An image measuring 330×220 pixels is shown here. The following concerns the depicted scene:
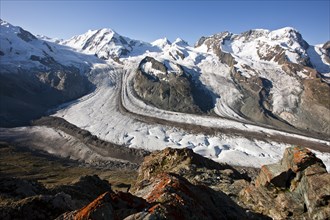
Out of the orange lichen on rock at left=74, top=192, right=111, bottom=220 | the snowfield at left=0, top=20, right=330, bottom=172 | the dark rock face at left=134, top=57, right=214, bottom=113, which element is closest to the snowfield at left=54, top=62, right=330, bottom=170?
the snowfield at left=0, top=20, right=330, bottom=172

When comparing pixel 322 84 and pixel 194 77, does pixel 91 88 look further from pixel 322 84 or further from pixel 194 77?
pixel 322 84

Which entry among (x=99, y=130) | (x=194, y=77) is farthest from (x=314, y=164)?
(x=194, y=77)

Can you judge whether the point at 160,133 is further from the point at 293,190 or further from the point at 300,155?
the point at 293,190

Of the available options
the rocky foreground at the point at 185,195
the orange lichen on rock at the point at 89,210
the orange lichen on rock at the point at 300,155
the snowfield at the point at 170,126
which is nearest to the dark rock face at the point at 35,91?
the snowfield at the point at 170,126

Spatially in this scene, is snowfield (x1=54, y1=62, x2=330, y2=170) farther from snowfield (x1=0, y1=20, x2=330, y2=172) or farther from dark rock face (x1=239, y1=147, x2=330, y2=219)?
dark rock face (x1=239, y1=147, x2=330, y2=219)

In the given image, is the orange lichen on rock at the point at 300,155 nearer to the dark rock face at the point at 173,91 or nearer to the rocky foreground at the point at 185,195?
the rocky foreground at the point at 185,195


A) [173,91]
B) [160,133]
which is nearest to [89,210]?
[160,133]

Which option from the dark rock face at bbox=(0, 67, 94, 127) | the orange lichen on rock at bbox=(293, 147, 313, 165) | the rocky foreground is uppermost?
the orange lichen on rock at bbox=(293, 147, 313, 165)
